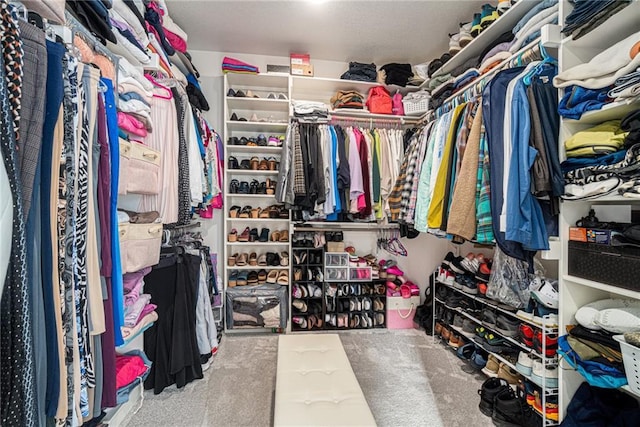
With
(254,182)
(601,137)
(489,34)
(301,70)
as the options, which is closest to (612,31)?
(601,137)

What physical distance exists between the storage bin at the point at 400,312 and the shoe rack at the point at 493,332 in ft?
0.94

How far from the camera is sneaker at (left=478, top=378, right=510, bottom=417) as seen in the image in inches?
62.8

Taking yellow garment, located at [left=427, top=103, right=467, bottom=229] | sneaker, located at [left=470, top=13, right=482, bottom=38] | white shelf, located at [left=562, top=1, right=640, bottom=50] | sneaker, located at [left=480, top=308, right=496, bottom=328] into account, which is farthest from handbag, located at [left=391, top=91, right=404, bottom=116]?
sneaker, located at [left=480, top=308, right=496, bottom=328]

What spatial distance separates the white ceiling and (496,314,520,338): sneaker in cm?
221

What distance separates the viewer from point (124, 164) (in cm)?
110

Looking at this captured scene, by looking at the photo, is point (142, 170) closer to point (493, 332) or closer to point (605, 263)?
point (605, 263)

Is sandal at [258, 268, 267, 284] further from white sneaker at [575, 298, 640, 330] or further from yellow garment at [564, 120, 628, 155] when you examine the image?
yellow garment at [564, 120, 628, 155]

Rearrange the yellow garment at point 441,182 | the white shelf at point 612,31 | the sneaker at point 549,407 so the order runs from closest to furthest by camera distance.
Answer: the white shelf at point 612,31 < the sneaker at point 549,407 < the yellow garment at point 441,182

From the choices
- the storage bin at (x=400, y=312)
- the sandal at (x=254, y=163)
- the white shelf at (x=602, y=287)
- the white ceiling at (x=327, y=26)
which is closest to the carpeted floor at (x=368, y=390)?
the storage bin at (x=400, y=312)

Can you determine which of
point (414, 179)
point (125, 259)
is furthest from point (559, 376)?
point (125, 259)

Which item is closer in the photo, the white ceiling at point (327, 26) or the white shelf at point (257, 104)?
the white ceiling at point (327, 26)

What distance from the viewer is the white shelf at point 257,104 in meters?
2.58

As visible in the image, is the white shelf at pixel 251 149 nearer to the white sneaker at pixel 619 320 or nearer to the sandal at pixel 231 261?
the sandal at pixel 231 261

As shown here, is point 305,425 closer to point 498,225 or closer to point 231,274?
point 498,225
